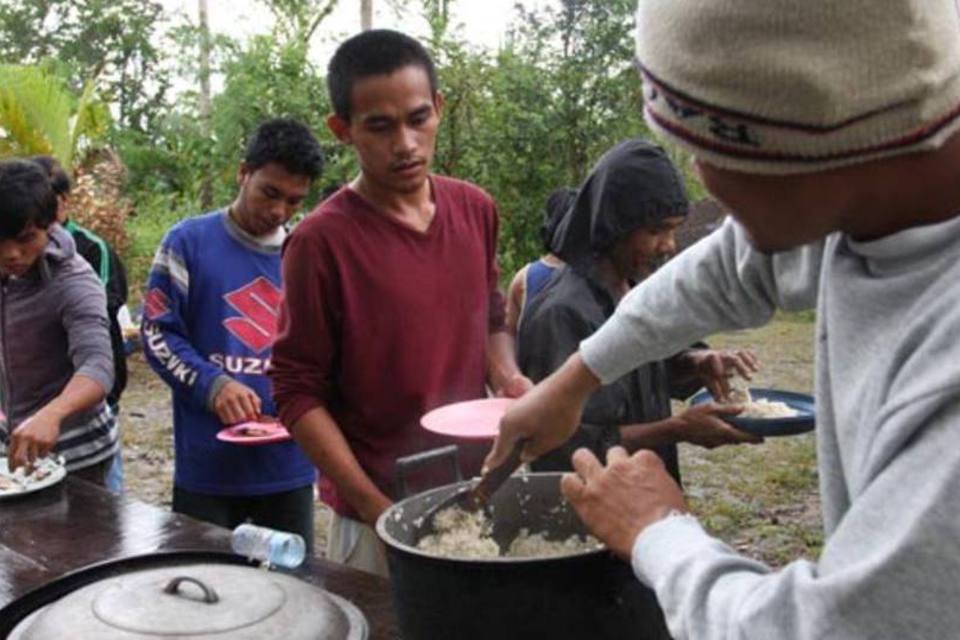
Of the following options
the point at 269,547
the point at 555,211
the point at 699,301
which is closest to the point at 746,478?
the point at 555,211

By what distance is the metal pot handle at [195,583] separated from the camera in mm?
1433

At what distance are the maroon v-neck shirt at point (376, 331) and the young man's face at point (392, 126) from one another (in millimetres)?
92

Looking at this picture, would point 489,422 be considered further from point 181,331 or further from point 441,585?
point 181,331

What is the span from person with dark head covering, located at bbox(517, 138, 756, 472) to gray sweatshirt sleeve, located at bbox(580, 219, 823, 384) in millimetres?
1104

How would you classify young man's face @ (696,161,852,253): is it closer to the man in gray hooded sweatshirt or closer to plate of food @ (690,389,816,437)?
plate of food @ (690,389,816,437)

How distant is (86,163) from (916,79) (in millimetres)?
10769

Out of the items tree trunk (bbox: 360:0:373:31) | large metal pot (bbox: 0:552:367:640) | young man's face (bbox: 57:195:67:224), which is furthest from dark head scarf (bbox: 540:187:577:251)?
tree trunk (bbox: 360:0:373:31)

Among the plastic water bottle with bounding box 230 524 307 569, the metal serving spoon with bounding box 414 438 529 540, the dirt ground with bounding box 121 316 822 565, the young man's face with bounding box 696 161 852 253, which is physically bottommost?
the dirt ground with bounding box 121 316 822 565

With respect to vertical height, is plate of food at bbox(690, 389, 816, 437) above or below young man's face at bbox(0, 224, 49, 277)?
below

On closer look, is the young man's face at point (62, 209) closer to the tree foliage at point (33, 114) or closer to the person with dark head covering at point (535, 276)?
the person with dark head covering at point (535, 276)

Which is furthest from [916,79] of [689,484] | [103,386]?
[689,484]

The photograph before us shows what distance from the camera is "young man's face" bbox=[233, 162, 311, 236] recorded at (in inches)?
123

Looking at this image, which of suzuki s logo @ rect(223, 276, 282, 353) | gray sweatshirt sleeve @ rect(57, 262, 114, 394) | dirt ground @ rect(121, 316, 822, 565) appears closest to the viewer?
gray sweatshirt sleeve @ rect(57, 262, 114, 394)

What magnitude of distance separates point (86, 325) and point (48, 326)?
19 centimetres
